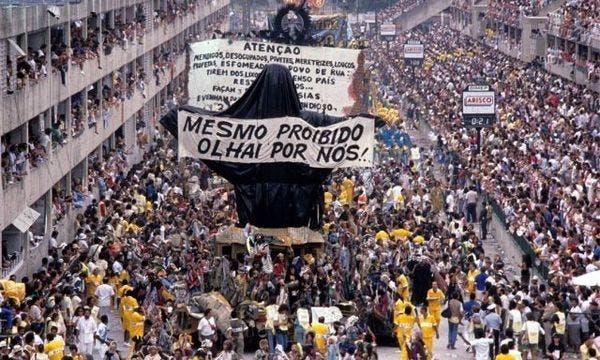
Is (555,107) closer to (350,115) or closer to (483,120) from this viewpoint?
(483,120)

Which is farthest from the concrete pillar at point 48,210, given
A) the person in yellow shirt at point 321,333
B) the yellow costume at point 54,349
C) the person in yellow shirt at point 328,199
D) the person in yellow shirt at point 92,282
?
the yellow costume at point 54,349

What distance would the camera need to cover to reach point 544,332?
30.0m

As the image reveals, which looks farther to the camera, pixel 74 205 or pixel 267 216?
pixel 74 205

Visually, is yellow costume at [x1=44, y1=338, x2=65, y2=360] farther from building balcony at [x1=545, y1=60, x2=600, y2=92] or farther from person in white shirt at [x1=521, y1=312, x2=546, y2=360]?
building balcony at [x1=545, y1=60, x2=600, y2=92]

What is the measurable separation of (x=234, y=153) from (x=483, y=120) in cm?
1904

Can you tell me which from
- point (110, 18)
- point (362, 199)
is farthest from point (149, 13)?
point (362, 199)

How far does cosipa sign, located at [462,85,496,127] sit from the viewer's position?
52.2 meters

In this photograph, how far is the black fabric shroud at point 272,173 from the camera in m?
34.6

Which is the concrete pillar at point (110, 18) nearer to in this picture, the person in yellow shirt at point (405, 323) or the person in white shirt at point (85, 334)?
the person in yellow shirt at point (405, 323)

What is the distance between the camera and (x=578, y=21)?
7288 centimetres

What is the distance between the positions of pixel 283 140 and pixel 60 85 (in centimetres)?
1011

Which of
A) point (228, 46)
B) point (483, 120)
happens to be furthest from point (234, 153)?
point (483, 120)

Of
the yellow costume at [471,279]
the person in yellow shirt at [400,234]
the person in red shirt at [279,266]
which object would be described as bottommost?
the person in yellow shirt at [400,234]

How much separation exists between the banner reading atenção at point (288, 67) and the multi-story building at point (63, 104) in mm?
3538
